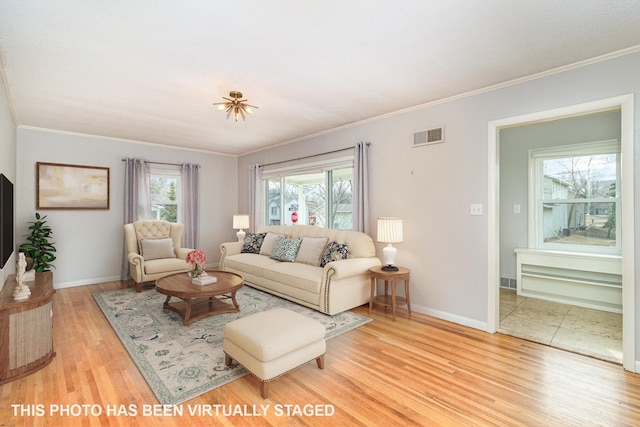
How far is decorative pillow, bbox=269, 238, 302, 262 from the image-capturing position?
4.57m

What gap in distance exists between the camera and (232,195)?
6.96 metres

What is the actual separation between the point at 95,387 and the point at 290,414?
1.42 meters

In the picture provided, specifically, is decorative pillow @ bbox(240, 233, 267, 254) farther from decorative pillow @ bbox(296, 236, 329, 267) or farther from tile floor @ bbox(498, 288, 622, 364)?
tile floor @ bbox(498, 288, 622, 364)

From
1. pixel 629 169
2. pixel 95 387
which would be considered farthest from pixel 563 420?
pixel 95 387

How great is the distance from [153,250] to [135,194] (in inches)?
48.7

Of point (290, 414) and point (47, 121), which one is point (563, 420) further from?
point (47, 121)

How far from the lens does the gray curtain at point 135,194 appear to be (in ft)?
17.5

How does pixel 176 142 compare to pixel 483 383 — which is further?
pixel 176 142

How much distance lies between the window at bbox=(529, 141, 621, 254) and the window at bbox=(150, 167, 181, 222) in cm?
628

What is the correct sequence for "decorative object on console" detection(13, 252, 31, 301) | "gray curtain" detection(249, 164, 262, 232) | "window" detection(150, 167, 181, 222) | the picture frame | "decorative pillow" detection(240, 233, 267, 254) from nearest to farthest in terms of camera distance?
"decorative object on console" detection(13, 252, 31, 301) → the picture frame → "decorative pillow" detection(240, 233, 267, 254) → "window" detection(150, 167, 181, 222) → "gray curtain" detection(249, 164, 262, 232)

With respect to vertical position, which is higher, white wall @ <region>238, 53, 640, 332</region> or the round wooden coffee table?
white wall @ <region>238, 53, 640, 332</region>

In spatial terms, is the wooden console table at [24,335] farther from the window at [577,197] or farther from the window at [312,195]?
the window at [577,197]

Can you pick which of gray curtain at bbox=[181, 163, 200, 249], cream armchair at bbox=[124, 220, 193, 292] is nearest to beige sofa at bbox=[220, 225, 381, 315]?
cream armchair at bbox=[124, 220, 193, 292]

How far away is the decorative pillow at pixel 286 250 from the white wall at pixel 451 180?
121 centimetres
